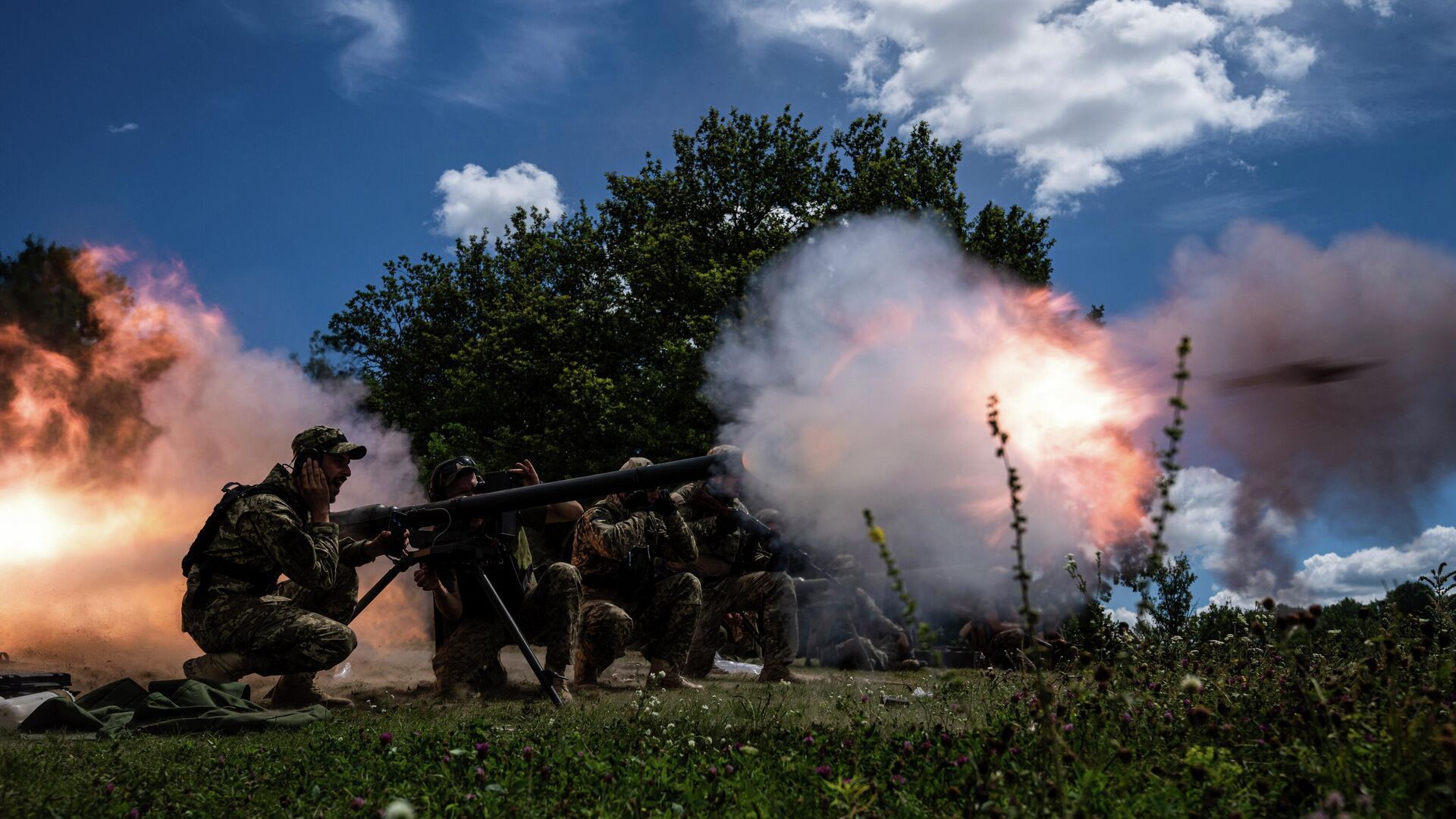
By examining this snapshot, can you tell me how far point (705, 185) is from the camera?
90.1 feet

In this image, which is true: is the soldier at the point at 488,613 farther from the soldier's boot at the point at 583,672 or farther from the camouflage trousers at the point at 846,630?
the camouflage trousers at the point at 846,630

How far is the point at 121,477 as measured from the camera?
16.4 metres

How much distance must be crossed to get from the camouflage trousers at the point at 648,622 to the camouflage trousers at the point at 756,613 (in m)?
0.71

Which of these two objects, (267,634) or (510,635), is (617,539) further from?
(267,634)

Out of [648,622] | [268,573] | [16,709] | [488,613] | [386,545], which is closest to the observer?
[16,709]

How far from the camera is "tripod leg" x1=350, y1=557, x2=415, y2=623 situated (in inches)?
319

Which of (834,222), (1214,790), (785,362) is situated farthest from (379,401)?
(1214,790)

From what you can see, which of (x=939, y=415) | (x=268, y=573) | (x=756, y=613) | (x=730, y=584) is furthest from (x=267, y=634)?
(x=939, y=415)

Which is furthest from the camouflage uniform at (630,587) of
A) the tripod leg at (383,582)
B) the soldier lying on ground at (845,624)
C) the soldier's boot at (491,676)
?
Answer: the soldier lying on ground at (845,624)

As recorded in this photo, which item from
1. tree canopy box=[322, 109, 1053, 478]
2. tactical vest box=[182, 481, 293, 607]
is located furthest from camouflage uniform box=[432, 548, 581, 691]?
tree canopy box=[322, 109, 1053, 478]

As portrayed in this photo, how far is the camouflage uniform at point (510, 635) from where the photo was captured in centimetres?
805

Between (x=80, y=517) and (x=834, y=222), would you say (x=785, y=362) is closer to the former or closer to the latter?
(x=80, y=517)

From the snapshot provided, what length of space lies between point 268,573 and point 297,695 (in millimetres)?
976

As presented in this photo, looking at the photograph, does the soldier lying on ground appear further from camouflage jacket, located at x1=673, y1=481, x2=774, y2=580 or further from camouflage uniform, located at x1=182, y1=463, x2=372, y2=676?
camouflage uniform, located at x1=182, y1=463, x2=372, y2=676
